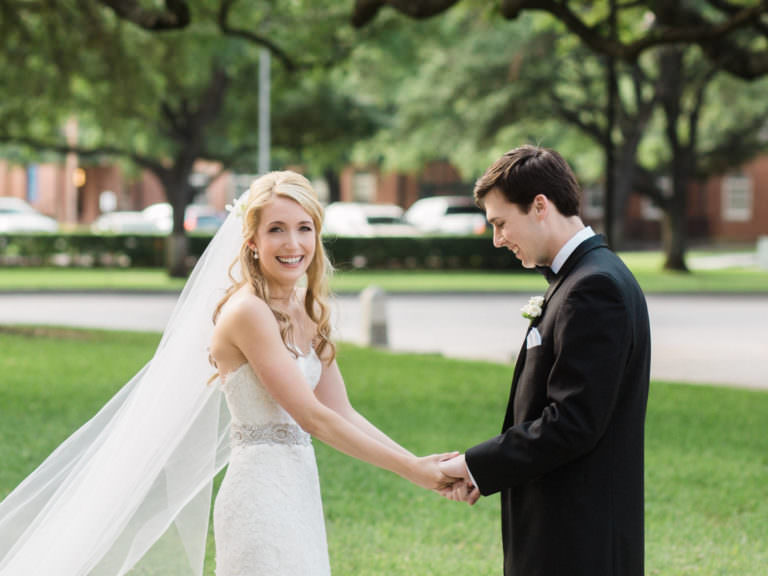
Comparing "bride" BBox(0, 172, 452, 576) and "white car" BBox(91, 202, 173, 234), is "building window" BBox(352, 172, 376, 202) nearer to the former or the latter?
"white car" BBox(91, 202, 173, 234)

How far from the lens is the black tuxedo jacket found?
3104mm

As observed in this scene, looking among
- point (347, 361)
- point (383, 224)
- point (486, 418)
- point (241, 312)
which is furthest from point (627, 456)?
point (383, 224)

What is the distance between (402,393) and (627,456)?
7.94m

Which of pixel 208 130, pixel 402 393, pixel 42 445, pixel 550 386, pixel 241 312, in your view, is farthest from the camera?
pixel 208 130

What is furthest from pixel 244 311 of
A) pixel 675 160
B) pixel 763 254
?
pixel 763 254

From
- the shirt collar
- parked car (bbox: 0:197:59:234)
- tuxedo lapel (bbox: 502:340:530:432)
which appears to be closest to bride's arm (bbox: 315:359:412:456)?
tuxedo lapel (bbox: 502:340:530:432)

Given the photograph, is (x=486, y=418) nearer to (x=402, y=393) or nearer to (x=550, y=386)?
(x=402, y=393)

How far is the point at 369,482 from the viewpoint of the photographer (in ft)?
25.5

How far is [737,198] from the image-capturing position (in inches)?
2186

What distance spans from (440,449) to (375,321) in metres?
7.53

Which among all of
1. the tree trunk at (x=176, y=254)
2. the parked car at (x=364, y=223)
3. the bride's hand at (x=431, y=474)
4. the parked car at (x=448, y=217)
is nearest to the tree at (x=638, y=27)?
the bride's hand at (x=431, y=474)

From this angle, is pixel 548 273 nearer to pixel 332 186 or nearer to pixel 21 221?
pixel 21 221

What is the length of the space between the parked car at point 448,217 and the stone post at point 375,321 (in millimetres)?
27013

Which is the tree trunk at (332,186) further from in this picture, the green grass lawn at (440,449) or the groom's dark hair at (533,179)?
the groom's dark hair at (533,179)
